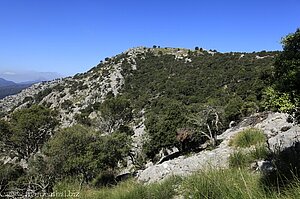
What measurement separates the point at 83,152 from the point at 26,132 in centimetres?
1256

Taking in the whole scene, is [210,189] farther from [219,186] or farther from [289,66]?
[289,66]

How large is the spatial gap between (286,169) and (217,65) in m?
69.9

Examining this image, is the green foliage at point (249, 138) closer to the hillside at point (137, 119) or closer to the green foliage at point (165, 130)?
the hillside at point (137, 119)

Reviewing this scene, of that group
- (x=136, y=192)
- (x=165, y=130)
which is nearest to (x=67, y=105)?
(x=165, y=130)

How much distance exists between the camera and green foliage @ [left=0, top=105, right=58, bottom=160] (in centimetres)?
3431

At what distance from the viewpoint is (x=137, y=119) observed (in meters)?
50.5

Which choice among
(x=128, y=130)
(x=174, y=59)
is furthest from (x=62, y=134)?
(x=174, y=59)

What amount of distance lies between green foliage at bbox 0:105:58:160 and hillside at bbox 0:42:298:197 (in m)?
0.10

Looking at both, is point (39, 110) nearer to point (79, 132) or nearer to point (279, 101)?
point (79, 132)

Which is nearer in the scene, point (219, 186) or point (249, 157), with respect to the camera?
point (219, 186)

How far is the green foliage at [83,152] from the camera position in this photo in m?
23.6

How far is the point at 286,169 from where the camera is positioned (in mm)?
5438

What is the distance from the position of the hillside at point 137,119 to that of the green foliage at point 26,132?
10cm

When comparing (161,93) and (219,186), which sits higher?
(219,186)
